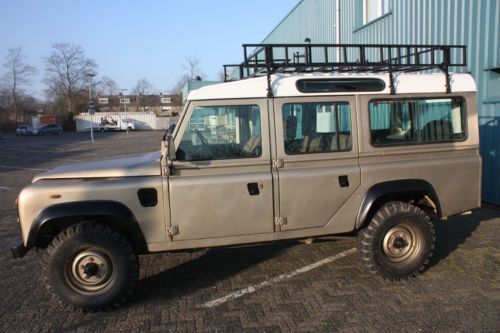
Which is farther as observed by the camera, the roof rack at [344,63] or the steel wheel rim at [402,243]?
the steel wheel rim at [402,243]

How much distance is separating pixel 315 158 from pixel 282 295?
1454 mm

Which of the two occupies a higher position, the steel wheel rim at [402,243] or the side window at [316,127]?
the side window at [316,127]

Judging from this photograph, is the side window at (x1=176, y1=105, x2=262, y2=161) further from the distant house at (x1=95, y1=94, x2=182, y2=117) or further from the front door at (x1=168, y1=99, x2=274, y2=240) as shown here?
the distant house at (x1=95, y1=94, x2=182, y2=117)

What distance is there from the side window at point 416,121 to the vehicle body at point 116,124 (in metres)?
55.6

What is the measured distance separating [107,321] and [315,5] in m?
15.1

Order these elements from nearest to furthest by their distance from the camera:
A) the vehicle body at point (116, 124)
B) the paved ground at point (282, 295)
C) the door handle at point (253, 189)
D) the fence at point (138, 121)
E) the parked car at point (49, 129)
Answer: the paved ground at point (282, 295) → the door handle at point (253, 189) → the parked car at point (49, 129) → the vehicle body at point (116, 124) → the fence at point (138, 121)

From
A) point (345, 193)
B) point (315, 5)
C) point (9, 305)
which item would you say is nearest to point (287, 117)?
point (345, 193)

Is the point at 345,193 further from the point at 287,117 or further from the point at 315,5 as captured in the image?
the point at 315,5

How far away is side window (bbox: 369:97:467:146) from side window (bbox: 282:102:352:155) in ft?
1.09

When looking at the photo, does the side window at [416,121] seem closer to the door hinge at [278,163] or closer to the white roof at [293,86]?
the white roof at [293,86]

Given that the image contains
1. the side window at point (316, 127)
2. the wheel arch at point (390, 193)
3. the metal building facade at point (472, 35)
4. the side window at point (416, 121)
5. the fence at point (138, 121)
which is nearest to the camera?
the side window at point (316, 127)

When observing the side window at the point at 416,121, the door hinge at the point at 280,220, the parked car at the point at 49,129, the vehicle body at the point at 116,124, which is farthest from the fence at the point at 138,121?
the door hinge at the point at 280,220

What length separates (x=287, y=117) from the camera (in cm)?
436

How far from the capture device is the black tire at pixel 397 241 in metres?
4.60
